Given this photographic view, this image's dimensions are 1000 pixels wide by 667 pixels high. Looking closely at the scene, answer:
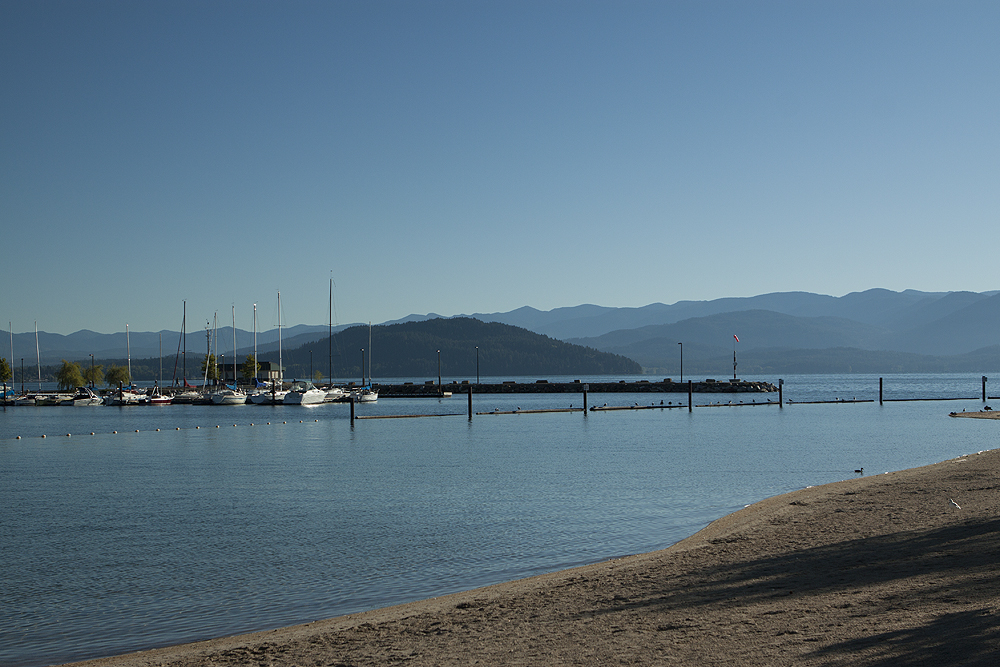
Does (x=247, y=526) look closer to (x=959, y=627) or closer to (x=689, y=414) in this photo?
(x=959, y=627)

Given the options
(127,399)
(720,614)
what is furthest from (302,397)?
(720,614)

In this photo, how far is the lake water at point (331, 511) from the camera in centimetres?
1516

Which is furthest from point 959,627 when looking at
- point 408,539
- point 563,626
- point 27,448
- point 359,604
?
point 27,448

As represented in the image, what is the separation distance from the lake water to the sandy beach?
2.12 metres

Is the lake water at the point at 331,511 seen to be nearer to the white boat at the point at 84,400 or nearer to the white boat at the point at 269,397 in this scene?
the white boat at the point at 269,397

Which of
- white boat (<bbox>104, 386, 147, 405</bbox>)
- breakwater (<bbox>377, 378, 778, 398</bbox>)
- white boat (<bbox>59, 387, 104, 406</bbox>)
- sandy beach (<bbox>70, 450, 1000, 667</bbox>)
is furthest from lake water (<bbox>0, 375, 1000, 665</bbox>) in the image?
breakwater (<bbox>377, 378, 778, 398</bbox>)

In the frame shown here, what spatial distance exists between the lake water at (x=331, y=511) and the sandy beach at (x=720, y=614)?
212cm

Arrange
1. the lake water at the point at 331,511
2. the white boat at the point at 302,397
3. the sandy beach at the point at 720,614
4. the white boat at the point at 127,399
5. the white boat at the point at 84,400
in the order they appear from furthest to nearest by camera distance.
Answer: the white boat at the point at 84,400 < the white boat at the point at 127,399 < the white boat at the point at 302,397 < the lake water at the point at 331,511 < the sandy beach at the point at 720,614

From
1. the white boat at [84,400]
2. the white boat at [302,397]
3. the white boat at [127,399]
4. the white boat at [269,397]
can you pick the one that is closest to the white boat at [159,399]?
the white boat at [127,399]

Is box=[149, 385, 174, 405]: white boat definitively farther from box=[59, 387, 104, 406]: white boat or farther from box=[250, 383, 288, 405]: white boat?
box=[250, 383, 288, 405]: white boat

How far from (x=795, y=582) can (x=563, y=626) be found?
3.92m

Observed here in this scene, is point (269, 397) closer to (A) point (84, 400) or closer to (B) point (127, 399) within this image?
(B) point (127, 399)

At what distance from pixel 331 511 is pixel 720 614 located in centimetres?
1677

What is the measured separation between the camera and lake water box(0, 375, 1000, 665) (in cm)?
1516
